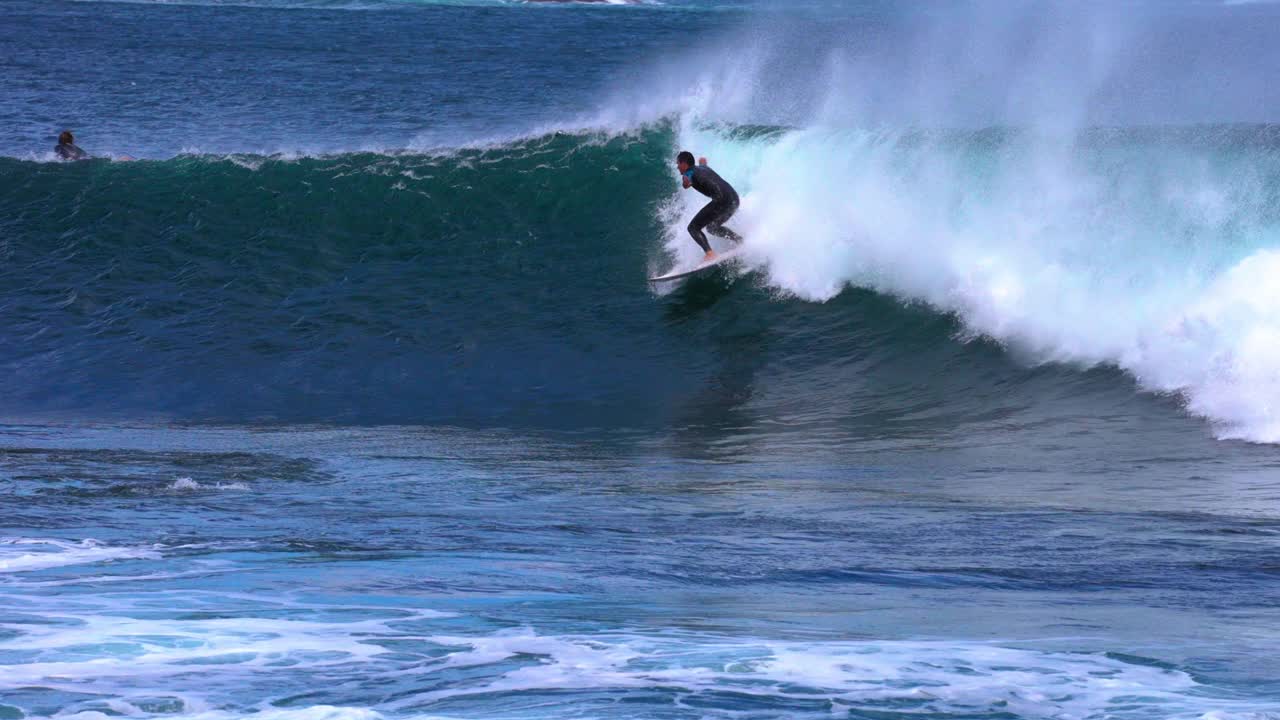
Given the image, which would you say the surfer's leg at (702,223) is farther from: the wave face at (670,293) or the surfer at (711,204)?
the wave face at (670,293)

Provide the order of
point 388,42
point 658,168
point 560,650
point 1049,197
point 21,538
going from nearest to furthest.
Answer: point 560,650 → point 21,538 → point 1049,197 → point 658,168 → point 388,42

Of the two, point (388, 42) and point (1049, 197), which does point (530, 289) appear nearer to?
point (1049, 197)

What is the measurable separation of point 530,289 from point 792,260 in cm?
287

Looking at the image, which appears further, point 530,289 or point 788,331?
point 530,289

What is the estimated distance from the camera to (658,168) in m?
18.6

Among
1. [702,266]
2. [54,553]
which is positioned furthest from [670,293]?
[54,553]

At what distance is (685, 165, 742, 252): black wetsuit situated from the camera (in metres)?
14.9

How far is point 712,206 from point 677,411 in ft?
10.2

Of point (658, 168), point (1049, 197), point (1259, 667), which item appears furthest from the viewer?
point (658, 168)

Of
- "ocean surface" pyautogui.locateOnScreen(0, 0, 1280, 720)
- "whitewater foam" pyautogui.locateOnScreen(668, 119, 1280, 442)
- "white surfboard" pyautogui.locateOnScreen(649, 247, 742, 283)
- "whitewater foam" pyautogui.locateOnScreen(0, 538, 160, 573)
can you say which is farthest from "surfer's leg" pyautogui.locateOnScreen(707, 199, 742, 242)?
"whitewater foam" pyautogui.locateOnScreen(0, 538, 160, 573)

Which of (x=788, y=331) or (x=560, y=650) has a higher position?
(x=788, y=331)

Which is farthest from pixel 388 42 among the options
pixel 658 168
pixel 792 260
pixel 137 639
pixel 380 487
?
pixel 137 639

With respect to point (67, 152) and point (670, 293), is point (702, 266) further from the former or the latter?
point (67, 152)

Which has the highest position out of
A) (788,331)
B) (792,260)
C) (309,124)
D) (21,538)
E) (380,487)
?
(309,124)
